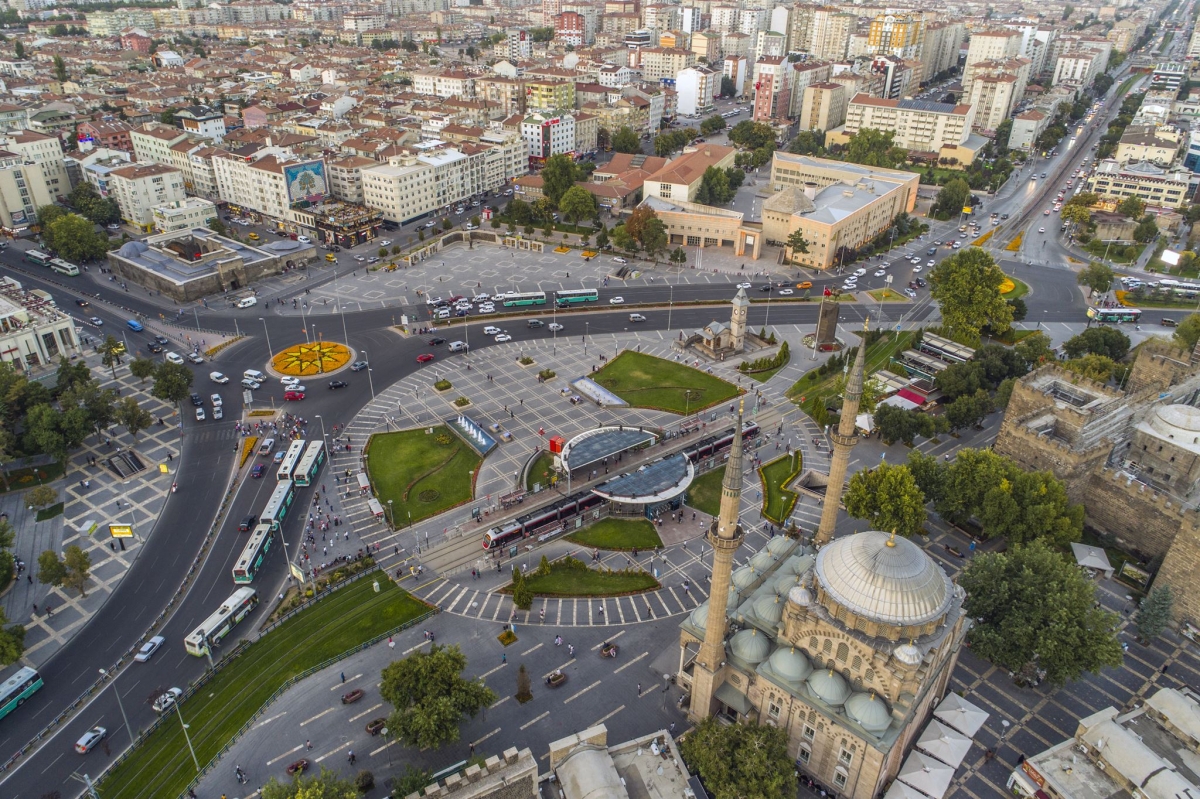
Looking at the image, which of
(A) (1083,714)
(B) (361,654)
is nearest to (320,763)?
(B) (361,654)

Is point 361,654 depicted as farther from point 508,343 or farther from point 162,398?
point 508,343

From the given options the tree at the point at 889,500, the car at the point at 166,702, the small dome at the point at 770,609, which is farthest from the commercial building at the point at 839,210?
the car at the point at 166,702

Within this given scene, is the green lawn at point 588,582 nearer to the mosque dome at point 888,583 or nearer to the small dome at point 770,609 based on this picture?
the small dome at point 770,609

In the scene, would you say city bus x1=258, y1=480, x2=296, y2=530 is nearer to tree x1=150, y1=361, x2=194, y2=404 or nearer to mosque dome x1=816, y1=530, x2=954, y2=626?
tree x1=150, y1=361, x2=194, y2=404

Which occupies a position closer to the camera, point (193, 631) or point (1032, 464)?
point (193, 631)

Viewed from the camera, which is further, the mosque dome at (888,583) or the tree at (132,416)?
the tree at (132,416)

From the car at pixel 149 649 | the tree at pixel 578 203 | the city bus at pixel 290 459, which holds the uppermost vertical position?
the tree at pixel 578 203

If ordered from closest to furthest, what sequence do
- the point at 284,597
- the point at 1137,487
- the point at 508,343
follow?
the point at 284,597 → the point at 1137,487 → the point at 508,343
